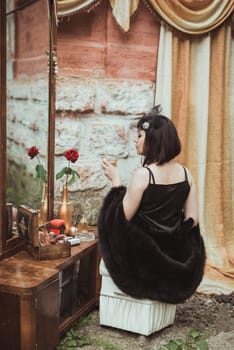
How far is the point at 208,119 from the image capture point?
4086 mm

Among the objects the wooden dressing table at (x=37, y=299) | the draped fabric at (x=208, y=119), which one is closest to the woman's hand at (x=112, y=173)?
the wooden dressing table at (x=37, y=299)

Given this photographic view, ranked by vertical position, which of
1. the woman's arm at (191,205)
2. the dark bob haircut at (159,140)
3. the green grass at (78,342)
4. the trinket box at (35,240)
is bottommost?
the green grass at (78,342)

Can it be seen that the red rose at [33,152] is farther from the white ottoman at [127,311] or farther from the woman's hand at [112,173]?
the white ottoman at [127,311]

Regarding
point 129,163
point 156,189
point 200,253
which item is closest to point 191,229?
point 200,253

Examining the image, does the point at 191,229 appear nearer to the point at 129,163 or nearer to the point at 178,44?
the point at 129,163

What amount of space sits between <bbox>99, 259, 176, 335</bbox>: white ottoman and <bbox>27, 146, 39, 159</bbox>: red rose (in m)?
0.74

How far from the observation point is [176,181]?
295 centimetres

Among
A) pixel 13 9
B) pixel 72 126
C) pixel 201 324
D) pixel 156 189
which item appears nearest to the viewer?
pixel 13 9

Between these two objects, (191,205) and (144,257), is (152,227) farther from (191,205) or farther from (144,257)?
(191,205)

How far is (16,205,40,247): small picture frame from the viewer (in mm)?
2775

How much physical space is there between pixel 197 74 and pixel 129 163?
875mm

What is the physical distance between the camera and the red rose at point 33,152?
296cm

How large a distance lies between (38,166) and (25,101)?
0.43m

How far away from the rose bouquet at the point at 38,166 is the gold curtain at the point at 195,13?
1508 mm
